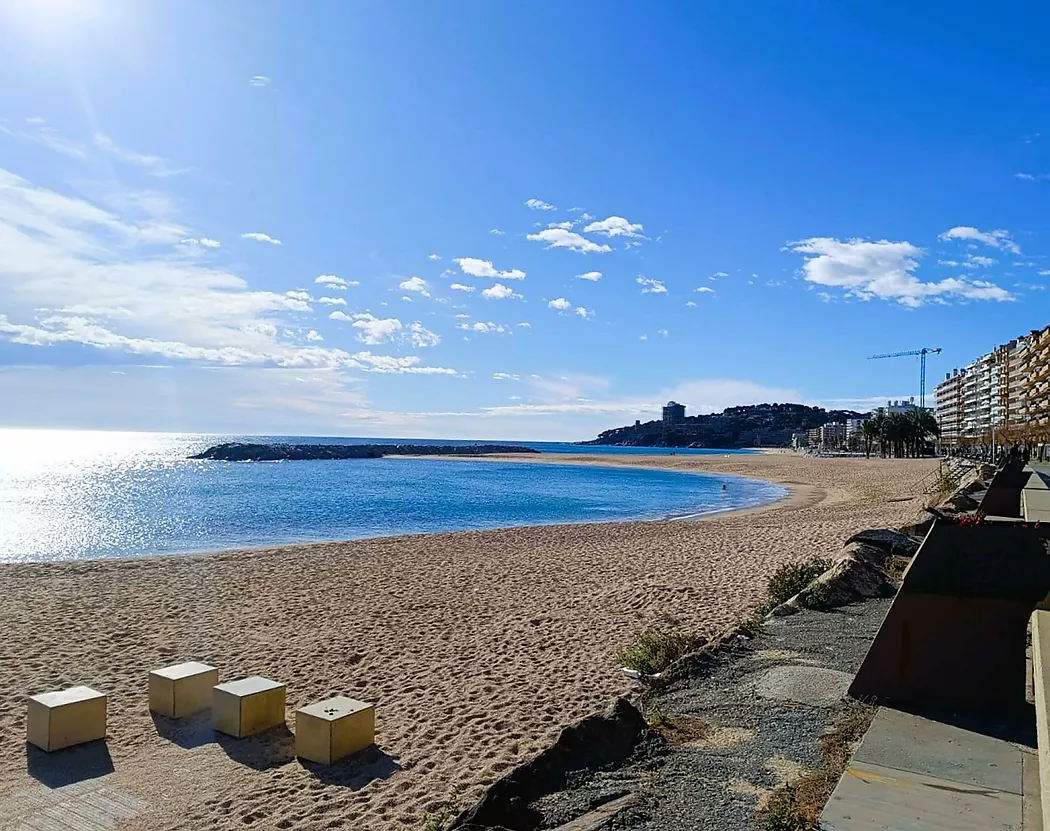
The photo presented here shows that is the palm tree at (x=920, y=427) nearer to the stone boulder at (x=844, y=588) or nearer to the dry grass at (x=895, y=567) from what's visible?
the dry grass at (x=895, y=567)

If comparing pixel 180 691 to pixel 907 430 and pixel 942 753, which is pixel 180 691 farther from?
pixel 907 430

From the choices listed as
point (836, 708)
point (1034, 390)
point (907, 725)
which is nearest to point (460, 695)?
point (836, 708)

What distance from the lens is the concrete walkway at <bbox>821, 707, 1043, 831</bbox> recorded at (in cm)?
336

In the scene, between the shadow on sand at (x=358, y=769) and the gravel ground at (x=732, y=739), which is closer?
the gravel ground at (x=732, y=739)

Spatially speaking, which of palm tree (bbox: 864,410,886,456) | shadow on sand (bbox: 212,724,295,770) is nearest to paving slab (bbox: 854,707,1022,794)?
shadow on sand (bbox: 212,724,295,770)

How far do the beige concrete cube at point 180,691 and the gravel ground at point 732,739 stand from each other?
4.47 m

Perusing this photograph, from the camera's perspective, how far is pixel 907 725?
4.58 m

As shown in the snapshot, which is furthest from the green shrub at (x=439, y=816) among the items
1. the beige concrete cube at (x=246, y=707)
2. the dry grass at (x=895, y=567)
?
the dry grass at (x=895, y=567)

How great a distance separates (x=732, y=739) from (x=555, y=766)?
3.92 feet

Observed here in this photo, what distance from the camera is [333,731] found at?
6234mm

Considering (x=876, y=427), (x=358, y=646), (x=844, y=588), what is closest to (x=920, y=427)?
(x=876, y=427)

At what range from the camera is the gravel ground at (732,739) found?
3.90 meters

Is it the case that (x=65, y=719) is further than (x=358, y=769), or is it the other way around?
(x=65, y=719)

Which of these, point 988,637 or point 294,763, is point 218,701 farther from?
point 988,637
